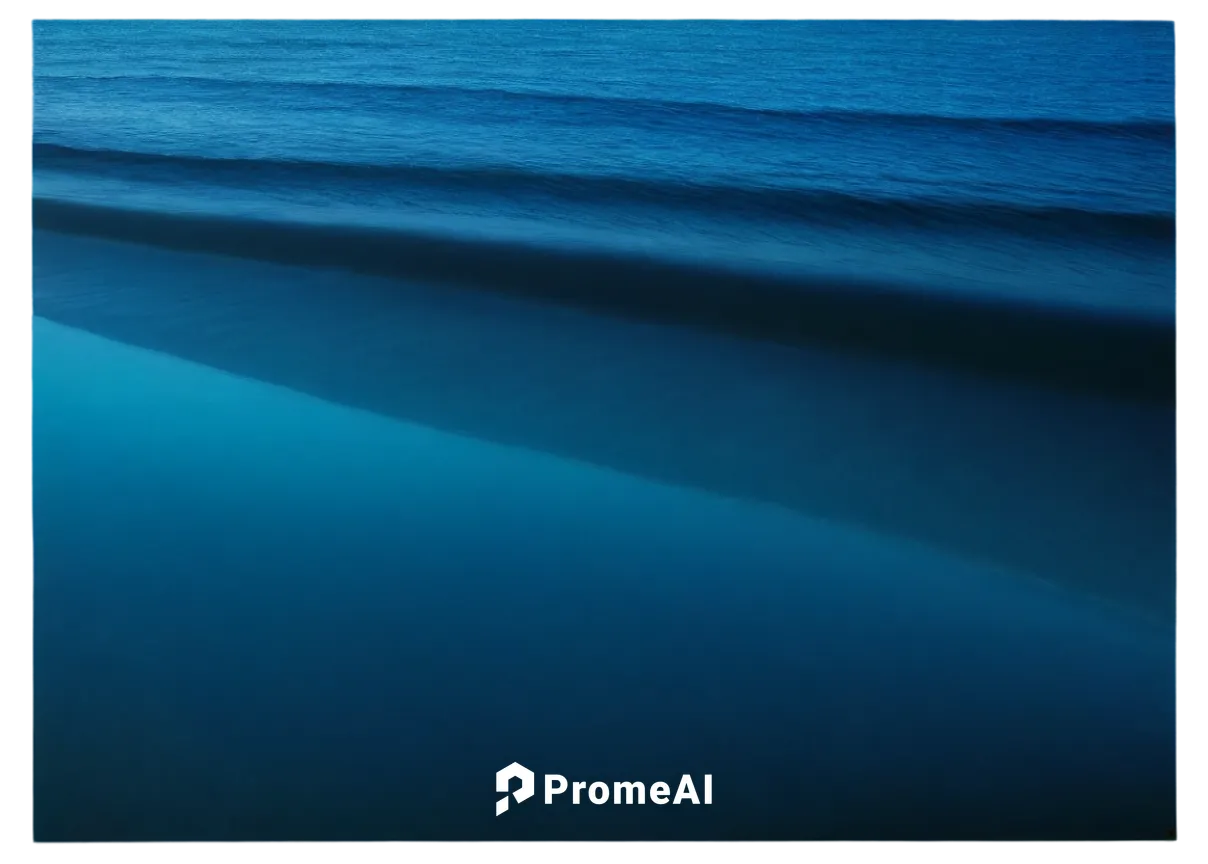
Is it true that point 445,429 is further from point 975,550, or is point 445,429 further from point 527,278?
point 975,550

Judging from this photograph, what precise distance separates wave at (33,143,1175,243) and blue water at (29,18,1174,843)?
0.5 inches

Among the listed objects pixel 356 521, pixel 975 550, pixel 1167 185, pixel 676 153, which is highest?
pixel 676 153

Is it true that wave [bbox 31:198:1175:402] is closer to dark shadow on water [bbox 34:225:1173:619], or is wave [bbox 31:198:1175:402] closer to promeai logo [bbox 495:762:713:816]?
dark shadow on water [bbox 34:225:1173:619]

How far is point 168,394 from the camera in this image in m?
2.53

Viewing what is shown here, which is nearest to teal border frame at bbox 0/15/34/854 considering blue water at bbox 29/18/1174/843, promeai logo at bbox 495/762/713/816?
blue water at bbox 29/18/1174/843

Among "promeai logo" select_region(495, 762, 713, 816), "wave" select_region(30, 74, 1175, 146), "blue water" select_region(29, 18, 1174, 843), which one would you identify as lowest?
"promeai logo" select_region(495, 762, 713, 816)

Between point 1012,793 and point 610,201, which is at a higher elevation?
point 610,201

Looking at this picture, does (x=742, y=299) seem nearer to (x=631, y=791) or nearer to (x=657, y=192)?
(x=657, y=192)

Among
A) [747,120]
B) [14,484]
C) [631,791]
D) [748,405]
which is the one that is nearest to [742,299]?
[748,405]

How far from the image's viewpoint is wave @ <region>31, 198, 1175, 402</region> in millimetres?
2422

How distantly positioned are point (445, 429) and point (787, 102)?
96 centimetres

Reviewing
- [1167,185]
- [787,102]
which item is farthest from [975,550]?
[787,102]

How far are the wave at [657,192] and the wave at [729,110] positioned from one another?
0.14 metres

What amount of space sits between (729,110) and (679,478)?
0.75 m
